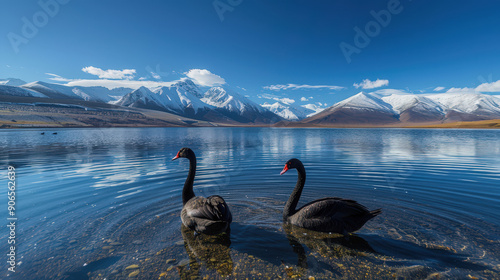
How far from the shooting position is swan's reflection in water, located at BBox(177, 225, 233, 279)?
553 cm

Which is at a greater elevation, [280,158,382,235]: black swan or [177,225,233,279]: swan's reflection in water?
[280,158,382,235]: black swan

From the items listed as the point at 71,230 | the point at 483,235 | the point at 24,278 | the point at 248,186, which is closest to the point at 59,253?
the point at 24,278

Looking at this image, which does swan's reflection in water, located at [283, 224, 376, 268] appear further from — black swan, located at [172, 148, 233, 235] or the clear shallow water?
black swan, located at [172, 148, 233, 235]

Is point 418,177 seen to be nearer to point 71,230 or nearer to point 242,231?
point 242,231

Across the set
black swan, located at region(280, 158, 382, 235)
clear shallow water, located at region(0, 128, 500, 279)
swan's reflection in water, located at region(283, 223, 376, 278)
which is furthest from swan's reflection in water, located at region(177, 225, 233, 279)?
black swan, located at region(280, 158, 382, 235)

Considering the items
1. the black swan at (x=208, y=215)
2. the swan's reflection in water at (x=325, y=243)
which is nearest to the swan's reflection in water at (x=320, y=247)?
the swan's reflection in water at (x=325, y=243)

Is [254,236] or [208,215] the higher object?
[208,215]

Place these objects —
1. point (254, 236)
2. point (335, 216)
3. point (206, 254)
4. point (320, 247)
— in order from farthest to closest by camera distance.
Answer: point (254, 236), point (335, 216), point (320, 247), point (206, 254)

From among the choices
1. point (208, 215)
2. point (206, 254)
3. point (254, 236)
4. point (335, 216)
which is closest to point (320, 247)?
point (335, 216)

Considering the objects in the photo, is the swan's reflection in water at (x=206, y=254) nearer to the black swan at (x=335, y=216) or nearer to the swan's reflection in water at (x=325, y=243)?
the swan's reflection in water at (x=325, y=243)

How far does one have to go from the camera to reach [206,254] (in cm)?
622

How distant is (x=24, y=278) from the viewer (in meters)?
5.28

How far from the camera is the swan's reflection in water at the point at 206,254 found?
553cm

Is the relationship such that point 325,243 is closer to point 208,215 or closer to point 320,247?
point 320,247
